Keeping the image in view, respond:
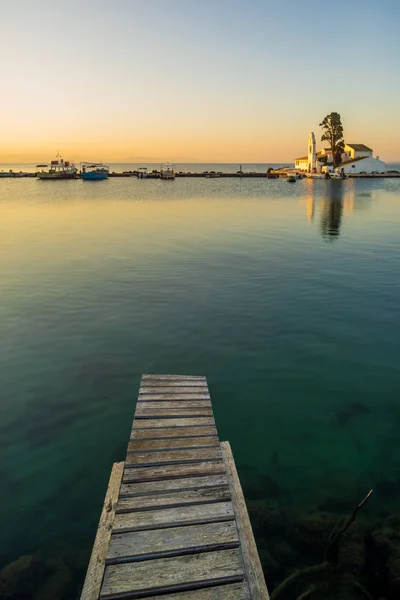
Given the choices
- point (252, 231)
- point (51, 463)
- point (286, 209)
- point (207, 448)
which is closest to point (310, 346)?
point (207, 448)

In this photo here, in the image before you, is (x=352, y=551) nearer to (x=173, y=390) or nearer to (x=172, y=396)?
(x=172, y=396)

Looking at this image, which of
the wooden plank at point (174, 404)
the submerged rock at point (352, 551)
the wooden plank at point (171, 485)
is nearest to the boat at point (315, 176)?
the wooden plank at point (174, 404)

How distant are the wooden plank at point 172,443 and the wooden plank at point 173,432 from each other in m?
0.10

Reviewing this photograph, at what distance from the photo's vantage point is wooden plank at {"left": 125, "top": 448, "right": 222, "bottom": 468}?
243 inches

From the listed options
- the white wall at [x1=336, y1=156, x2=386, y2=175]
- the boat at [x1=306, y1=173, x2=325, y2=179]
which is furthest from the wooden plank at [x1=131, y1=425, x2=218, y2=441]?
the white wall at [x1=336, y1=156, x2=386, y2=175]

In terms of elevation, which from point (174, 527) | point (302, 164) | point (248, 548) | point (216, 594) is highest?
point (302, 164)

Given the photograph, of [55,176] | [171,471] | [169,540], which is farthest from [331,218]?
[55,176]

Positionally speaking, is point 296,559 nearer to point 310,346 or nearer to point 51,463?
point 51,463

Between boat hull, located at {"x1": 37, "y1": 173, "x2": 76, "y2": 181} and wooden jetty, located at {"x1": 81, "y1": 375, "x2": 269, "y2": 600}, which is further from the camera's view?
boat hull, located at {"x1": 37, "y1": 173, "x2": 76, "y2": 181}

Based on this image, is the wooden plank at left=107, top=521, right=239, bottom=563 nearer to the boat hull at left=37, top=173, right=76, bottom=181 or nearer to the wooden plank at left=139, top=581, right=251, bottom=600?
the wooden plank at left=139, top=581, right=251, bottom=600

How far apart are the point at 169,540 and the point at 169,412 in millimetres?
2891

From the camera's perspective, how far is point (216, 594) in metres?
4.25

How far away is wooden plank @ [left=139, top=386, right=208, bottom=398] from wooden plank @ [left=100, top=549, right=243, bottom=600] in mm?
3838

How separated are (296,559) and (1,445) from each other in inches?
262
